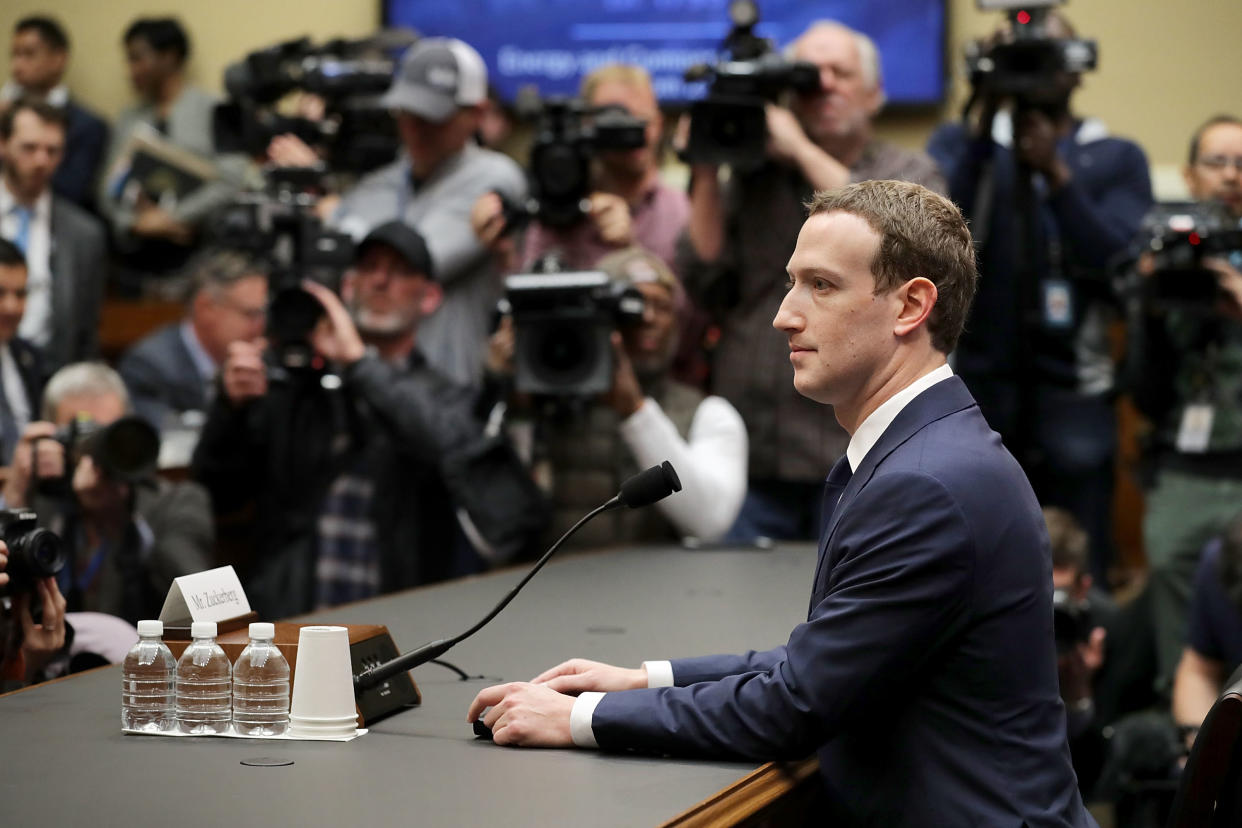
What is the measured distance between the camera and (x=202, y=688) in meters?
1.83

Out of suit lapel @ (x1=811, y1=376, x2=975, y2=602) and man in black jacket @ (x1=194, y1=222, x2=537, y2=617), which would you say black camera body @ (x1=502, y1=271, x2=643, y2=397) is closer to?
man in black jacket @ (x1=194, y1=222, x2=537, y2=617)

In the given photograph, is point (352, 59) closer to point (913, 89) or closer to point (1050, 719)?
point (913, 89)

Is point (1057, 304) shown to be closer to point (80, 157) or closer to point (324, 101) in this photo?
point (324, 101)

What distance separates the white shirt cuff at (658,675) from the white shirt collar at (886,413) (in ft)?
1.07

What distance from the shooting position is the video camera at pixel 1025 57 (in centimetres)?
363

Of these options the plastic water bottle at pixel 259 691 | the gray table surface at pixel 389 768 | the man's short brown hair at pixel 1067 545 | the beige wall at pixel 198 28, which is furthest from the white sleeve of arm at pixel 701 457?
the beige wall at pixel 198 28

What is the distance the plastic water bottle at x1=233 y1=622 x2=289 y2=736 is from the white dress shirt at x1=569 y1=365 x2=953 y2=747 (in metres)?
0.33

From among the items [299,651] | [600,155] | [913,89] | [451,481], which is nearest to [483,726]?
[299,651]

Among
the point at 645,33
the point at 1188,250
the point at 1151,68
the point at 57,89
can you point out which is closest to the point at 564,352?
the point at 1188,250

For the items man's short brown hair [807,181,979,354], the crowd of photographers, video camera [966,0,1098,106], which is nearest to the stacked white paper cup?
man's short brown hair [807,181,979,354]

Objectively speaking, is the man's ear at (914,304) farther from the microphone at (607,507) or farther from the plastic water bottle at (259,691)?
the plastic water bottle at (259,691)

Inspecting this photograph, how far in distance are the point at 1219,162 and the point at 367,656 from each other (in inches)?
110

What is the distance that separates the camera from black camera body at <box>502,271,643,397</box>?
3432mm

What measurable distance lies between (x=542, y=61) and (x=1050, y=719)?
5.13 metres
